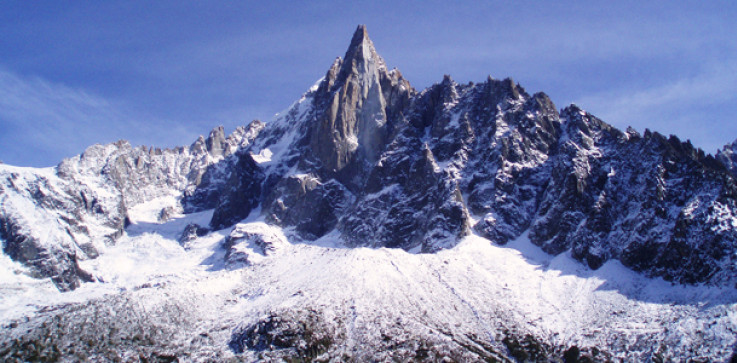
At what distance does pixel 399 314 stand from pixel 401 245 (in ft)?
128

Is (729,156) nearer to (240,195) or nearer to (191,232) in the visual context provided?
(240,195)

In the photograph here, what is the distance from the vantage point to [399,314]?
250 feet

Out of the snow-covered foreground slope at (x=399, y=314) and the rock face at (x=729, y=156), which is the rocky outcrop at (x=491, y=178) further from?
the rock face at (x=729, y=156)

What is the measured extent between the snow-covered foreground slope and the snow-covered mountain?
0.36 meters

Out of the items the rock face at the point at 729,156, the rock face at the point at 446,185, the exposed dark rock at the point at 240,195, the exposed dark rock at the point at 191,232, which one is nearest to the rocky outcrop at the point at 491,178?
the rock face at the point at 446,185

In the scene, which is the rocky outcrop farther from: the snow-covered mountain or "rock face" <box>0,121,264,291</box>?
"rock face" <box>0,121,264,291</box>

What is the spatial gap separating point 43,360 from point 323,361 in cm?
3505

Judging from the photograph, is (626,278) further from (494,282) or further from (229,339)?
(229,339)

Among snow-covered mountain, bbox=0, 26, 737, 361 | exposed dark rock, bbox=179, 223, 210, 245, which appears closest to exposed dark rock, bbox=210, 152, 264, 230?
snow-covered mountain, bbox=0, 26, 737, 361

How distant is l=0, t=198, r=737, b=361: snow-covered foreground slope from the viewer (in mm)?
67625

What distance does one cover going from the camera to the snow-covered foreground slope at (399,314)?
67.6 meters

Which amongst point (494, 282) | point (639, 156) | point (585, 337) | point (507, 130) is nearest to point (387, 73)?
point (507, 130)

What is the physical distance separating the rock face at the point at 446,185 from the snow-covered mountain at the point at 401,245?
1.45 ft

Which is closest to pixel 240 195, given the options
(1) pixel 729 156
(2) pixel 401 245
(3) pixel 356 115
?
(3) pixel 356 115
